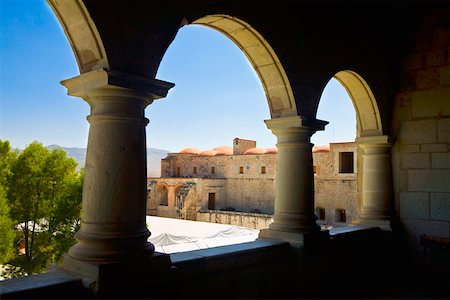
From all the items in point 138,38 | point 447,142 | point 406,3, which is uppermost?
point 406,3

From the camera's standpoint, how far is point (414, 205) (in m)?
4.70

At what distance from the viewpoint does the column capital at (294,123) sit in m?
3.46

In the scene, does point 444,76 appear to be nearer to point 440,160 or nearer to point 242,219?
point 440,160

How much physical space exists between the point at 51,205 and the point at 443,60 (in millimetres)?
14611

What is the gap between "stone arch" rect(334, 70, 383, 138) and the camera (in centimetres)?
448

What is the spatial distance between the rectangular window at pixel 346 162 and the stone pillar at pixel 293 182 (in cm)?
2129

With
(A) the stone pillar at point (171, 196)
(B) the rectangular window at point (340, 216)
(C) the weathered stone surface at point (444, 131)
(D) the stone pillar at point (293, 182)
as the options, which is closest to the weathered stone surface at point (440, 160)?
(C) the weathered stone surface at point (444, 131)

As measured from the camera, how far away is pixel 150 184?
2920 cm

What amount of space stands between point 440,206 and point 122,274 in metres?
3.96

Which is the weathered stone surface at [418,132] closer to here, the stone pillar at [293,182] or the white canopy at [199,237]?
the stone pillar at [293,182]

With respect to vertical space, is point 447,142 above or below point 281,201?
above

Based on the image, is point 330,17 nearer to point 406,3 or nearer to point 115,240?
point 406,3

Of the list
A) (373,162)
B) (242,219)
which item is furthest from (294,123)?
(242,219)

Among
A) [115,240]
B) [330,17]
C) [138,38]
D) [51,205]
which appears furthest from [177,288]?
[51,205]
